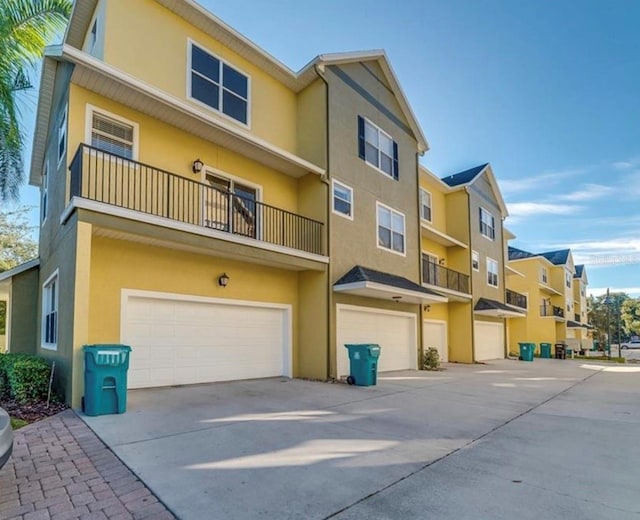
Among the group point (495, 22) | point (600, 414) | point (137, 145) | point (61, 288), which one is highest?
point (495, 22)

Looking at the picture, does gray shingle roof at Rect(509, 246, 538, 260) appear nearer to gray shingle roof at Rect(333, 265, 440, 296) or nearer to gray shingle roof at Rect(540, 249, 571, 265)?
gray shingle roof at Rect(540, 249, 571, 265)

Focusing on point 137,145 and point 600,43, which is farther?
point 600,43

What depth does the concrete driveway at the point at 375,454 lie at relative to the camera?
3822 mm

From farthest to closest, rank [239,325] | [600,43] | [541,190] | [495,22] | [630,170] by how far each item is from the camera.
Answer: [541,190] < [630,170] < [600,43] < [495,22] < [239,325]

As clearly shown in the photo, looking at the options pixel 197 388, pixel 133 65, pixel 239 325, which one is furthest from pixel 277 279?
pixel 133 65

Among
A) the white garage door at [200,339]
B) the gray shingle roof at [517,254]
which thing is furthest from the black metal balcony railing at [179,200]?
the gray shingle roof at [517,254]

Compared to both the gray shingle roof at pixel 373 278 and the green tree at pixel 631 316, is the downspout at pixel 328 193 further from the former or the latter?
the green tree at pixel 631 316

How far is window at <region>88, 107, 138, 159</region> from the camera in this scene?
29.6 ft

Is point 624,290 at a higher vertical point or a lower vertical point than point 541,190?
lower

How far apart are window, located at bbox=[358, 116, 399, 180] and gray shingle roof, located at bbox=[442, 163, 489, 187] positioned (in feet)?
28.1

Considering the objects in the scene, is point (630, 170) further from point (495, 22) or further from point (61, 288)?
point (61, 288)

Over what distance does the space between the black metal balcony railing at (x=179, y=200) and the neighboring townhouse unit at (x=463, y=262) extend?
8.11m

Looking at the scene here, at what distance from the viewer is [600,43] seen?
15203 mm

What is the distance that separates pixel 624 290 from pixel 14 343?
353ft
